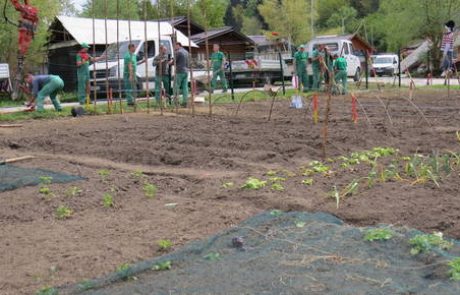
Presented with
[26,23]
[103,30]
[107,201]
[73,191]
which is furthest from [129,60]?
[107,201]

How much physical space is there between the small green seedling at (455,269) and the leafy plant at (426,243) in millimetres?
264

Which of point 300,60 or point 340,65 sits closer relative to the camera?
point 340,65

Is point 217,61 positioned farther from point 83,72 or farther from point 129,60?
point 83,72

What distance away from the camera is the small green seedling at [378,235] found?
4141 millimetres

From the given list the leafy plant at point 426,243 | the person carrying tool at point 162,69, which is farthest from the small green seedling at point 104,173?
the person carrying tool at point 162,69

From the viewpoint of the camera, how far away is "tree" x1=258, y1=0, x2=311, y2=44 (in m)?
66.8

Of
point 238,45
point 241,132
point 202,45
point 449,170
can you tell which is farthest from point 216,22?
point 449,170

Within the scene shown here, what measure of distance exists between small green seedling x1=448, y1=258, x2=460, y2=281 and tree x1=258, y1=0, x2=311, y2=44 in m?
62.1

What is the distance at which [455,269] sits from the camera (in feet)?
11.6

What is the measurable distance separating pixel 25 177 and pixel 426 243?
4406 mm

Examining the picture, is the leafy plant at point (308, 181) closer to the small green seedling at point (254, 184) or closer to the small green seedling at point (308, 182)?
the small green seedling at point (308, 182)

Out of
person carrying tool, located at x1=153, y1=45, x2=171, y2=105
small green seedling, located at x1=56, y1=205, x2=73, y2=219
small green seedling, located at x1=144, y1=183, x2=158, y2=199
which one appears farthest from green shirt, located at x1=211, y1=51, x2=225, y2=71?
small green seedling, located at x1=56, y1=205, x2=73, y2=219

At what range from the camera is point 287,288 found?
3.51 m

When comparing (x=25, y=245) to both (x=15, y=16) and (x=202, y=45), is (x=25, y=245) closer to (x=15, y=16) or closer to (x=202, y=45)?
(x=15, y=16)
